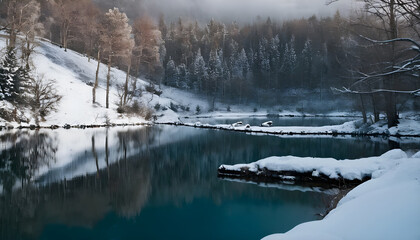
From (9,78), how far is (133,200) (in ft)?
77.6

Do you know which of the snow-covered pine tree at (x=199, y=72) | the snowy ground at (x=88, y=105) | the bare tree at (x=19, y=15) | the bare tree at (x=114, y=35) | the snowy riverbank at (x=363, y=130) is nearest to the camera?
the snowy riverbank at (x=363, y=130)

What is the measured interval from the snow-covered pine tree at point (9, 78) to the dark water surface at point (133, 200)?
512 inches

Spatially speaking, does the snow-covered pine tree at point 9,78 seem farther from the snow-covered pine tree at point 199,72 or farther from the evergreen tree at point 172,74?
the snow-covered pine tree at point 199,72

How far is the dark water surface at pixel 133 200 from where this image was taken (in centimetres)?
636

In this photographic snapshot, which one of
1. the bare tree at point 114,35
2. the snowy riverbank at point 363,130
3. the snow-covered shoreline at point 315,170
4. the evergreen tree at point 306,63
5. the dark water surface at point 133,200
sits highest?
the evergreen tree at point 306,63

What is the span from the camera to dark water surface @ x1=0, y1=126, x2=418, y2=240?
6359mm

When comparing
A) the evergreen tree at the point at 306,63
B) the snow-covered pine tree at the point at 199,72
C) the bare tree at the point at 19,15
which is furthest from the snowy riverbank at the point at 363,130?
the evergreen tree at the point at 306,63

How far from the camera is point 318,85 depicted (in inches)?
2911

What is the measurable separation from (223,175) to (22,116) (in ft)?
75.0

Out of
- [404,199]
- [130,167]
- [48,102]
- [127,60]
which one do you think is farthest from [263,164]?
[127,60]

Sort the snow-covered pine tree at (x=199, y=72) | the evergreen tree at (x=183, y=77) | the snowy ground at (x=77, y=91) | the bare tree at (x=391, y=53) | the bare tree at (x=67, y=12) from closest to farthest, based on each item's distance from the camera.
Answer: the bare tree at (x=391, y=53) < the snowy ground at (x=77, y=91) < the bare tree at (x=67, y=12) < the evergreen tree at (x=183, y=77) < the snow-covered pine tree at (x=199, y=72)

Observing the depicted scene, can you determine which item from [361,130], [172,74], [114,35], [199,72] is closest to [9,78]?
[114,35]

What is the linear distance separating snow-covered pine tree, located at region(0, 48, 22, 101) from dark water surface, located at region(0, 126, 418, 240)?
13.0 meters

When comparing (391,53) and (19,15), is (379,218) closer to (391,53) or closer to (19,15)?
(391,53)
